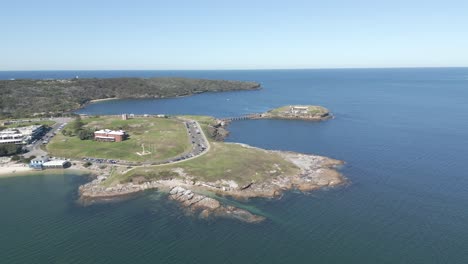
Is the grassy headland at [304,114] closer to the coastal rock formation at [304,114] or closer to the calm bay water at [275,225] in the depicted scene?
the coastal rock formation at [304,114]

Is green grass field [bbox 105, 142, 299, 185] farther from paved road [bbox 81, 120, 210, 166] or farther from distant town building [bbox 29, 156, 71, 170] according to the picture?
distant town building [bbox 29, 156, 71, 170]

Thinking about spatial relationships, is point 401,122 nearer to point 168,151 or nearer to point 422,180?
point 422,180

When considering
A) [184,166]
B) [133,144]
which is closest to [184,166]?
[184,166]

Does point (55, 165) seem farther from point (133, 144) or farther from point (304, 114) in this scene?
point (304, 114)

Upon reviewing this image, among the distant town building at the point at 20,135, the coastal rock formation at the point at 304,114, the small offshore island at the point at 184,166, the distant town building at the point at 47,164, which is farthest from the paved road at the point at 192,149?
the coastal rock formation at the point at 304,114

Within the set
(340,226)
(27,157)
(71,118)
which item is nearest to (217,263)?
(340,226)

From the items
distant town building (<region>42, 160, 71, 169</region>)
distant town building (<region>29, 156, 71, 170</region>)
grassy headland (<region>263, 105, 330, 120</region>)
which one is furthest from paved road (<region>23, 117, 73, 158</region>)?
grassy headland (<region>263, 105, 330, 120</region>)
